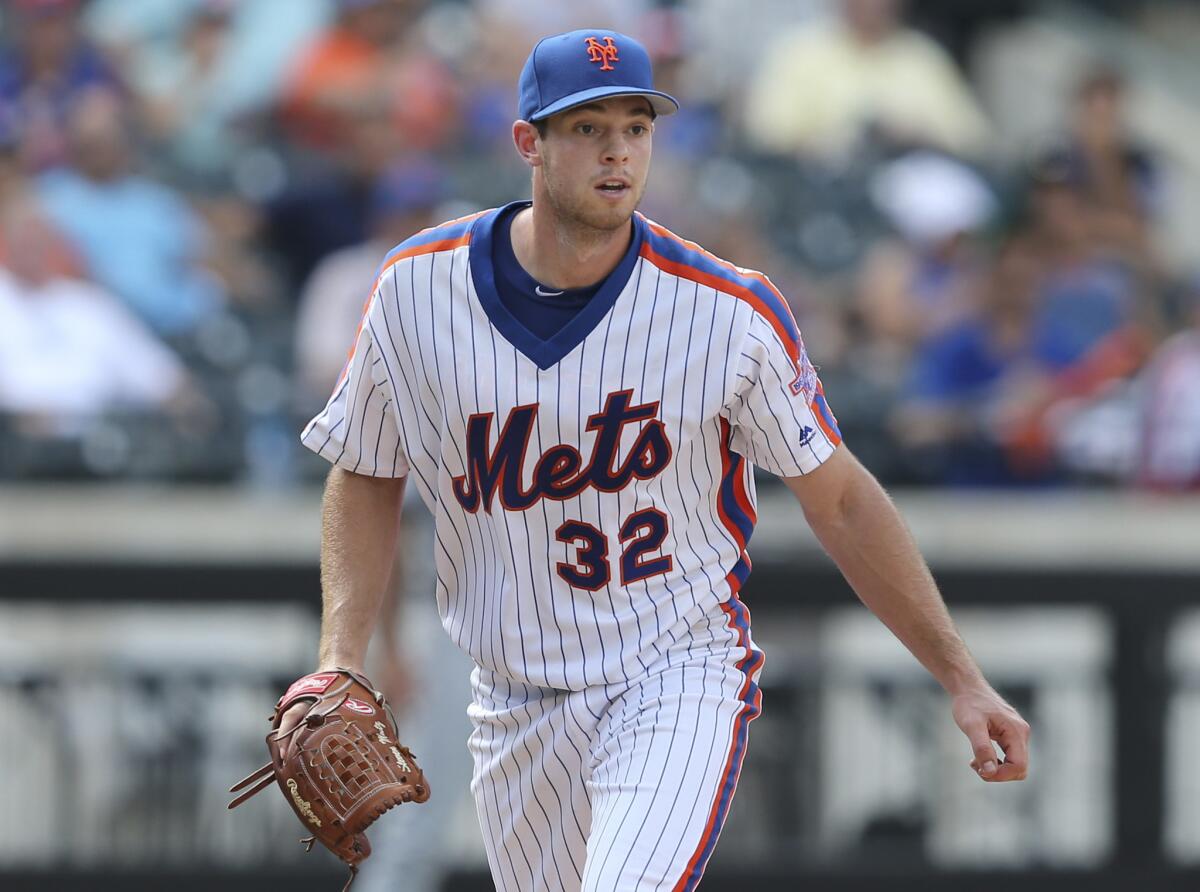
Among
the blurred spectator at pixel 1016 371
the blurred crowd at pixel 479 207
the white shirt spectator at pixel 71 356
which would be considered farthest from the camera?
the blurred spectator at pixel 1016 371

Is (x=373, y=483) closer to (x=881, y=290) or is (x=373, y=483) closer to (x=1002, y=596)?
(x=1002, y=596)

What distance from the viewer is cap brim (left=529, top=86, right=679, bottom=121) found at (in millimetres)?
3633

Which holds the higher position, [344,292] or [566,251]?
[344,292]

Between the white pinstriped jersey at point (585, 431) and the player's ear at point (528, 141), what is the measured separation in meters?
0.19

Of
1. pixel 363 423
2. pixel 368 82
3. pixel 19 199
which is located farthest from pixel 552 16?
pixel 363 423

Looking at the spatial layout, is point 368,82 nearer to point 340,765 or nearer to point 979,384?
point 979,384

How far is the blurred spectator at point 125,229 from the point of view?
28.6 ft

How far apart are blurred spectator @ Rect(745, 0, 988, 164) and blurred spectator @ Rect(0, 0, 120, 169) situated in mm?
3302

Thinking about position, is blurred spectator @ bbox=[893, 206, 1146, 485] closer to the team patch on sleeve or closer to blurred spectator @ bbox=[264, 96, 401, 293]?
blurred spectator @ bbox=[264, 96, 401, 293]

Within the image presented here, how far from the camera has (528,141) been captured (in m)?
3.84

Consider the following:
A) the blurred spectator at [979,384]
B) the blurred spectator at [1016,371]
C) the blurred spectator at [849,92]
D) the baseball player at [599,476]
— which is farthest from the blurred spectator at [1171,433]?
the baseball player at [599,476]

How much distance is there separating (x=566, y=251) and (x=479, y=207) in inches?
202

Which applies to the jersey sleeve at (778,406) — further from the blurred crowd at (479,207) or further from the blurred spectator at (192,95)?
the blurred spectator at (192,95)

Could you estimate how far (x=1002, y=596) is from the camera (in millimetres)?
7543
